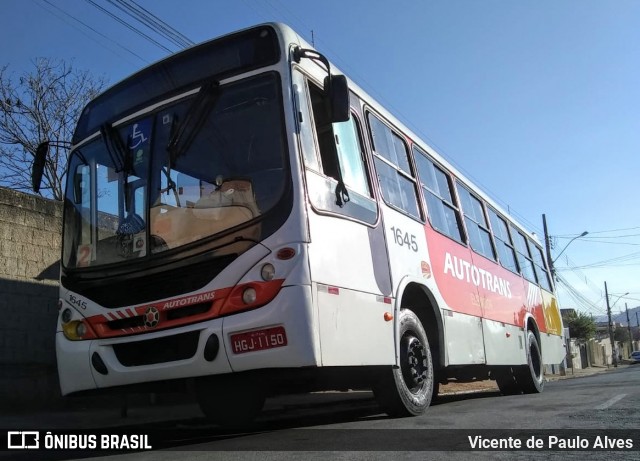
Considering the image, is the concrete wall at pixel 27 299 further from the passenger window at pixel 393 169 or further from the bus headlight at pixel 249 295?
the passenger window at pixel 393 169

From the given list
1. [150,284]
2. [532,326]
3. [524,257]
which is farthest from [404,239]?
[524,257]

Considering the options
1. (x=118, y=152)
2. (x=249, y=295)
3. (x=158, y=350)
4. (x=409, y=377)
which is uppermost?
(x=118, y=152)

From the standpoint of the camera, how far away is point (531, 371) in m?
11.2

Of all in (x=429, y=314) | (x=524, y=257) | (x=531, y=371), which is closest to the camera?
(x=429, y=314)

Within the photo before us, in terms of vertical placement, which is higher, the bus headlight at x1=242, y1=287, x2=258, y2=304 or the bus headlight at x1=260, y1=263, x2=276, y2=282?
the bus headlight at x1=260, y1=263, x2=276, y2=282

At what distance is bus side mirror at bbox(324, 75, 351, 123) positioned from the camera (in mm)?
4730

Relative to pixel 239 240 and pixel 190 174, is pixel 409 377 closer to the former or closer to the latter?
pixel 239 240

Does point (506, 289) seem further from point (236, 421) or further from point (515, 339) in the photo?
point (236, 421)

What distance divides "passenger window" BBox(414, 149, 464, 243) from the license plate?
12.2 feet

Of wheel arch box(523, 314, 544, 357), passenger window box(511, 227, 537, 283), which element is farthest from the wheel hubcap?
passenger window box(511, 227, 537, 283)

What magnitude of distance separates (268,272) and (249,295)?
233mm

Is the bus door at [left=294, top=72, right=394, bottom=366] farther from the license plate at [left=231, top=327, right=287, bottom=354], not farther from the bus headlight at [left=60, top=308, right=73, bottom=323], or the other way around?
the bus headlight at [left=60, top=308, right=73, bottom=323]

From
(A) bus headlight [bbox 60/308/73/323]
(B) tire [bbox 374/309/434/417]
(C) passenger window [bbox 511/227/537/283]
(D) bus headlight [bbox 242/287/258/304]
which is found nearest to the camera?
(D) bus headlight [bbox 242/287/258/304]

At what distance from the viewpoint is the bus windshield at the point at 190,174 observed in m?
4.70
